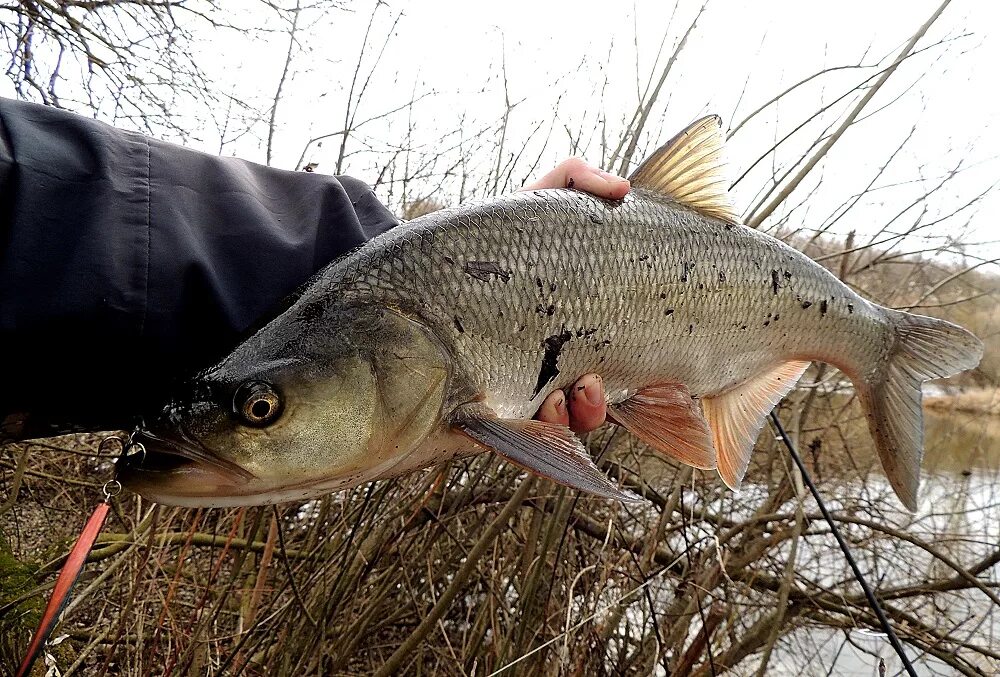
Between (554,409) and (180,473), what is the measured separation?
3.53ft

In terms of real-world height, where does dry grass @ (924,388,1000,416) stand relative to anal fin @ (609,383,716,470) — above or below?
below

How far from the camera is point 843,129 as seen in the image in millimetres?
3230

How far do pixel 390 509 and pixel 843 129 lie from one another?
3105mm

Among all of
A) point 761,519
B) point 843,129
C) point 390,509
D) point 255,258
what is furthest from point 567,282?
point 761,519

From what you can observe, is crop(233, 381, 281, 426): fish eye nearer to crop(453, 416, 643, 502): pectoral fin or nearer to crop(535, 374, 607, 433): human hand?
crop(453, 416, 643, 502): pectoral fin

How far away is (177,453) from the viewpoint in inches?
51.4

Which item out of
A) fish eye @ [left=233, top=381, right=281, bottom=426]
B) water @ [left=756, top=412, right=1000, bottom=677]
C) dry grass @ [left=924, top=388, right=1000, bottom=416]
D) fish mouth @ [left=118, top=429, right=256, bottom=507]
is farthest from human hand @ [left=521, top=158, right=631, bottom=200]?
dry grass @ [left=924, top=388, right=1000, bottom=416]

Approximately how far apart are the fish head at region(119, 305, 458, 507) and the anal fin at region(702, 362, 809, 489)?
135 centimetres

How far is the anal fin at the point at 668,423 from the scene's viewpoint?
214cm

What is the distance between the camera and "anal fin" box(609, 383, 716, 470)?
2137 millimetres

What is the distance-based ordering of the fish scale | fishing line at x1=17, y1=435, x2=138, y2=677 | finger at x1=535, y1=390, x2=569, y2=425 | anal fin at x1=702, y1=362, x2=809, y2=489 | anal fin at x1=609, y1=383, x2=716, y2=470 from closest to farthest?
fishing line at x1=17, y1=435, x2=138, y2=677 → the fish scale → finger at x1=535, y1=390, x2=569, y2=425 → anal fin at x1=609, y1=383, x2=716, y2=470 → anal fin at x1=702, y1=362, x2=809, y2=489

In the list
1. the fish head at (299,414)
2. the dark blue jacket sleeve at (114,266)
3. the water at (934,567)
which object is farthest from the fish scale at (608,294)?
the water at (934,567)

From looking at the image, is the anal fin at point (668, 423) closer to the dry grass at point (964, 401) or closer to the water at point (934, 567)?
the water at point (934, 567)

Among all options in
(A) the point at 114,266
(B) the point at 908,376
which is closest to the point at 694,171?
(B) the point at 908,376
